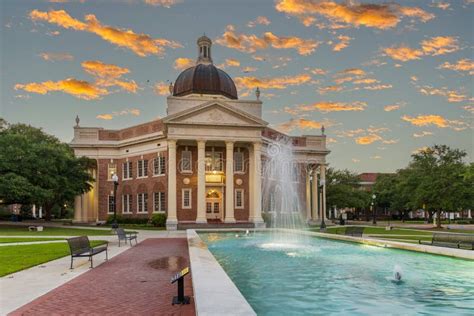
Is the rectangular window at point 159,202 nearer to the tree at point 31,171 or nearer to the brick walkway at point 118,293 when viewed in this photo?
the tree at point 31,171

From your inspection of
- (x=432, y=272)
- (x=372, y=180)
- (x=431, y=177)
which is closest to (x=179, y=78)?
(x=431, y=177)

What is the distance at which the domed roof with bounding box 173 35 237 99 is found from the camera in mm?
57875

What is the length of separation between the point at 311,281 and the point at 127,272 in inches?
228

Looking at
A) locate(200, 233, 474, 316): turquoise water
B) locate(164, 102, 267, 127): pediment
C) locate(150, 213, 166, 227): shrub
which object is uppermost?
locate(164, 102, 267, 127): pediment

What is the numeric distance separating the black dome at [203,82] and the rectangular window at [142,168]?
960 cm

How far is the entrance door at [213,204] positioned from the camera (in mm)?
52656

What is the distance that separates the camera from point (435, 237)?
67.5ft

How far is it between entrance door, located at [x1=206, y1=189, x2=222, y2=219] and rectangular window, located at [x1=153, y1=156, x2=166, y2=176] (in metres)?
6.02

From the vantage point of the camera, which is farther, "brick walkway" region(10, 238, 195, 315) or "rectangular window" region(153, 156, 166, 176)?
"rectangular window" region(153, 156, 166, 176)

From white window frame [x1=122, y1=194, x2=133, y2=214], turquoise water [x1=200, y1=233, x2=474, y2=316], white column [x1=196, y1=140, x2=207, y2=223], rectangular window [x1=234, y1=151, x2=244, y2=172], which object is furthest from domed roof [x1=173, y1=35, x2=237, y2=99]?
turquoise water [x1=200, y1=233, x2=474, y2=316]

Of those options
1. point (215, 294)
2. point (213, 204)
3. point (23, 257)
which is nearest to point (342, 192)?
point (213, 204)

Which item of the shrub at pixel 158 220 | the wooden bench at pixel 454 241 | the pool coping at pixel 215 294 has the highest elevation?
the pool coping at pixel 215 294

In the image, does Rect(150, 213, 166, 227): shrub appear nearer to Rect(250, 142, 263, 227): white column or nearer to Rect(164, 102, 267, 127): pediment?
Rect(250, 142, 263, 227): white column

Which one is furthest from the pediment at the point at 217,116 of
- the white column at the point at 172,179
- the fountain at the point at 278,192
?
the fountain at the point at 278,192
